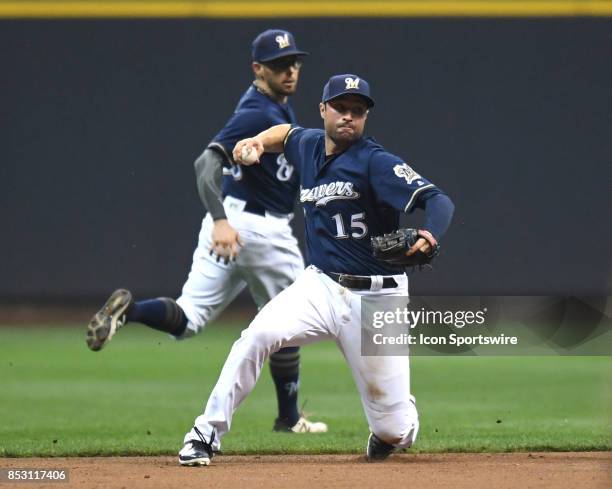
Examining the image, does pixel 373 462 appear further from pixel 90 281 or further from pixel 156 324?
pixel 90 281

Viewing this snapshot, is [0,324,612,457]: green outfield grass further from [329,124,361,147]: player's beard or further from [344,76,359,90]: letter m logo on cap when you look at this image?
[344,76,359,90]: letter m logo on cap

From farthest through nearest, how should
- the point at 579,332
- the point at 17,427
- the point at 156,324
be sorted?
the point at 579,332, the point at 17,427, the point at 156,324

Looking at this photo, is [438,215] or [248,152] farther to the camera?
[248,152]

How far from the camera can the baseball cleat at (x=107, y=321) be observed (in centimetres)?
518

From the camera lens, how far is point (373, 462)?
5035 mm

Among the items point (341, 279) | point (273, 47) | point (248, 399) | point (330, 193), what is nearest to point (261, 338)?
point (341, 279)

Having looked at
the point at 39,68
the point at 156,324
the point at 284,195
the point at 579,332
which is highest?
the point at 39,68

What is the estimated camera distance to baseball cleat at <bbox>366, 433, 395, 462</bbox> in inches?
198

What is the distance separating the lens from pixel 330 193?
4.83m

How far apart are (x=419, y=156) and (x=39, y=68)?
12.6 feet

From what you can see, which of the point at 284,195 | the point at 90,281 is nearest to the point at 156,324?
the point at 284,195

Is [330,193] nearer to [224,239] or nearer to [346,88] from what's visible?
[346,88]

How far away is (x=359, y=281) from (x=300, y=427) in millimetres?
1685

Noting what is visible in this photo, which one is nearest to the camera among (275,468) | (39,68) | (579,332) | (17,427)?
(275,468)
